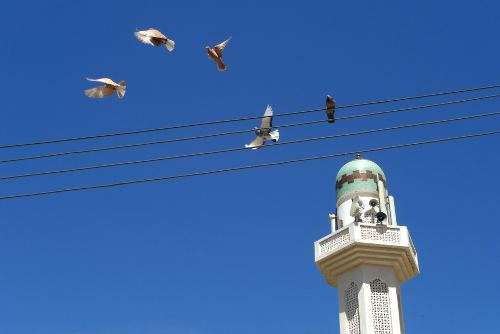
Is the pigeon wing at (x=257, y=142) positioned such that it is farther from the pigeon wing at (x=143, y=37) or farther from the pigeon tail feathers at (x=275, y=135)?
the pigeon wing at (x=143, y=37)

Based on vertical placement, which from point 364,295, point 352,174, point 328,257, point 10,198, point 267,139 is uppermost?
point 352,174

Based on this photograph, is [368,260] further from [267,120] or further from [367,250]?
[267,120]

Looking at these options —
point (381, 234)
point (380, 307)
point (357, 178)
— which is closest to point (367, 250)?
point (381, 234)

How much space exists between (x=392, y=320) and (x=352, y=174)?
15.6ft

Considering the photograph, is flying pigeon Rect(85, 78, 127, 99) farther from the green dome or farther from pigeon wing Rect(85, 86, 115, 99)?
the green dome

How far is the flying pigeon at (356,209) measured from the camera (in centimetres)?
2147

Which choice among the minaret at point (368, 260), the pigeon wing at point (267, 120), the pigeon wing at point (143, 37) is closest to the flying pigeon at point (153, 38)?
the pigeon wing at point (143, 37)

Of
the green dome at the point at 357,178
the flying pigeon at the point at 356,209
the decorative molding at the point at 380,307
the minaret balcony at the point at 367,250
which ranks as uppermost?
the green dome at the point at 357,178

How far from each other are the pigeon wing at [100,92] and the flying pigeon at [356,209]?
12.1 m

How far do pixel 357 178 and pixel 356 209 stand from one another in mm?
1518

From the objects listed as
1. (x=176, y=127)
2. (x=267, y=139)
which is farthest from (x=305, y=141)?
(x=176, y=127)

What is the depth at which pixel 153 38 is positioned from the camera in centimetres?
1053

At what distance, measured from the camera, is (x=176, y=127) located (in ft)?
37.2

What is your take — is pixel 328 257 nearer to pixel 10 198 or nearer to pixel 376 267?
pixel 376 267
